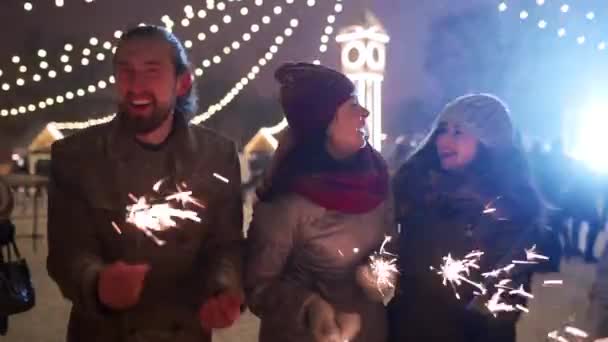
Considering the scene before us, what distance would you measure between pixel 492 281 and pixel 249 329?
3004mm

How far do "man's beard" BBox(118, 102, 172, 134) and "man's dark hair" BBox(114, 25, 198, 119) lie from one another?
11 centimetres

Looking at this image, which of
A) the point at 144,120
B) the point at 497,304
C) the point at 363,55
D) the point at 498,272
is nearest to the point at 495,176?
the point at 498,272

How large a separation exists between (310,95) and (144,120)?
642 millimetres

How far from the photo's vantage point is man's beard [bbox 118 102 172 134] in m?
1.97

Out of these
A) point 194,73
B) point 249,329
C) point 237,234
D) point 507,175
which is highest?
point 194,73

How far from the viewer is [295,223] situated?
7.51 ft

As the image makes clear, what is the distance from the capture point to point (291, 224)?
228 cm

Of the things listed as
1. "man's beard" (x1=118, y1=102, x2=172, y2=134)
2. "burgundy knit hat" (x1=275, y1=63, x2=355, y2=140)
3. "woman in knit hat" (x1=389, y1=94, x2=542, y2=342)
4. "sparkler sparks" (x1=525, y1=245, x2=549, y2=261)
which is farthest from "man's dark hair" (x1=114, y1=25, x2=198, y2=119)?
"sparkler sparks" (x1=525, y1=245, x2=549, y2=261)

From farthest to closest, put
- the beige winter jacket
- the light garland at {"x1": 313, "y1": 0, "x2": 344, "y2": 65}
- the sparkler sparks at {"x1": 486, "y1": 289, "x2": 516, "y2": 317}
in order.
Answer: the light garland at {"x1": 313, "y1": 0, "x2": 344, "y2": 65} → the sparkler sparks at {"x1": 486, "y1": 289, "x2": 516, "y2": 317} → the beige winter jacket

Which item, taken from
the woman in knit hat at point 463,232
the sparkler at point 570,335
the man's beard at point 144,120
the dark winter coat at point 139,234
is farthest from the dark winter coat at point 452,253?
the man's beard at point 144,120

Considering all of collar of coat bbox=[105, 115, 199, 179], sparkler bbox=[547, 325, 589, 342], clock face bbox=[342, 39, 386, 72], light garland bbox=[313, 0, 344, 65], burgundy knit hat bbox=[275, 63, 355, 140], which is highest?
light garland bbox=[313, 0, 344, 65]

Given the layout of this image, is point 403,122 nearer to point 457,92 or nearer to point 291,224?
point 457,92

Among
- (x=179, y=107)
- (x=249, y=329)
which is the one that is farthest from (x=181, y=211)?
(x=249, y=329)

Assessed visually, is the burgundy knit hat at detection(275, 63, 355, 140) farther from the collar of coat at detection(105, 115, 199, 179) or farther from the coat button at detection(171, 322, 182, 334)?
the coat button at detection(171, 322, 182, 334)
